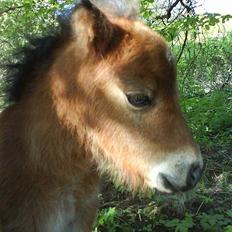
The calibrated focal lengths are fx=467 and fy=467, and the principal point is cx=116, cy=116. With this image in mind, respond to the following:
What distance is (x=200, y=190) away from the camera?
5305mm

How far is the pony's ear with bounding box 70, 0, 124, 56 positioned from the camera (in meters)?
3.06

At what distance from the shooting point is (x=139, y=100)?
10.0 feet

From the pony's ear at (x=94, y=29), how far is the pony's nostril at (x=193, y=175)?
0.99 meters

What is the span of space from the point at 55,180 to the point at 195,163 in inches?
43.3

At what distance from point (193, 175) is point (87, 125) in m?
0.85

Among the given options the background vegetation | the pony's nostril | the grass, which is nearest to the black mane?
the background vegetation

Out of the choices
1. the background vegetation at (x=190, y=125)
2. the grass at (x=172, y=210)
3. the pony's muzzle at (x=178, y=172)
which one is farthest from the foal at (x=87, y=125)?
→ the grass at (x=172, y=210)

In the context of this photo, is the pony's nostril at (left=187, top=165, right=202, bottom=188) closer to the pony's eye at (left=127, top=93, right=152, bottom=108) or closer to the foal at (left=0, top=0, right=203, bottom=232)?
the foal at (left=0, top=0, right=203, bottom=232)

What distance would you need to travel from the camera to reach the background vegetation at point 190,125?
15.3 ft

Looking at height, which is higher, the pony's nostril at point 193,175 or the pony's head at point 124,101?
the pony's head at point 124,101

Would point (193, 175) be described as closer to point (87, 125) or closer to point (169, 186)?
point (169, 186)

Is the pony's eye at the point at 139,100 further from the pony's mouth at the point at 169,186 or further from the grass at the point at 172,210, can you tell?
the grass at the point at 172,210

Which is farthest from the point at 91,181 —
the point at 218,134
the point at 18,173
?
the point at 218,134

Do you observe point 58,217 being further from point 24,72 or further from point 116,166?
point 24,72
